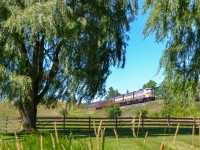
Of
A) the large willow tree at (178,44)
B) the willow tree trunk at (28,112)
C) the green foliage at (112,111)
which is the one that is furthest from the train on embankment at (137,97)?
the large willow tree at (178,44)

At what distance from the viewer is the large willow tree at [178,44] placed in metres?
12.1

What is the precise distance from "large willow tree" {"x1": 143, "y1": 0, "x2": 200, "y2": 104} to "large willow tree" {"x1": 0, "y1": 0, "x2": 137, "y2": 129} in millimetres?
5334

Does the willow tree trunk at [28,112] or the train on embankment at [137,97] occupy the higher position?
the train on embankment at [137,97]

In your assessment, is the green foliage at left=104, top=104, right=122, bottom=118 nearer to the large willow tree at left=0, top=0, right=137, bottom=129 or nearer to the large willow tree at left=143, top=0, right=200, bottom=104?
the large willow tree at left=0, top=0, right=137, bottom=129

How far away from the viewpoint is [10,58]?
18.2 meters

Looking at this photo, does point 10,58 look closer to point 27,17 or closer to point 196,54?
point 27,17

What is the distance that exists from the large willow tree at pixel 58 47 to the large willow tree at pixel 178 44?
533cm

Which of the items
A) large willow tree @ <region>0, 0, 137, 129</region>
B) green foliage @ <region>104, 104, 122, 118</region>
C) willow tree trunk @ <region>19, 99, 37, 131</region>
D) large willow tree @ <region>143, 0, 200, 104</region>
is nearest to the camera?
large willow tree @ <region>143, 0, 200, 104</region>

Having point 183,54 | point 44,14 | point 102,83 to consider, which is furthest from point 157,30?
point 102,83

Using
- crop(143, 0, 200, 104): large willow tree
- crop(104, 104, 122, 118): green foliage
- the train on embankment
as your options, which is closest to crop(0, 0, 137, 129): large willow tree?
crop(143, 0, 200, 104): large willow tree

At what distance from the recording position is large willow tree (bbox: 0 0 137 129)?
1744 centimetres

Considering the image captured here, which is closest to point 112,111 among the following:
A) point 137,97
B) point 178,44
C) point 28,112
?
point 137,97

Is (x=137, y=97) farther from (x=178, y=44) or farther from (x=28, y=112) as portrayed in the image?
(x=178, y=44)

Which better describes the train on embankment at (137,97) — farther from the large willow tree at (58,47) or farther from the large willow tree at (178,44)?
the large willow tree at (178,44)
